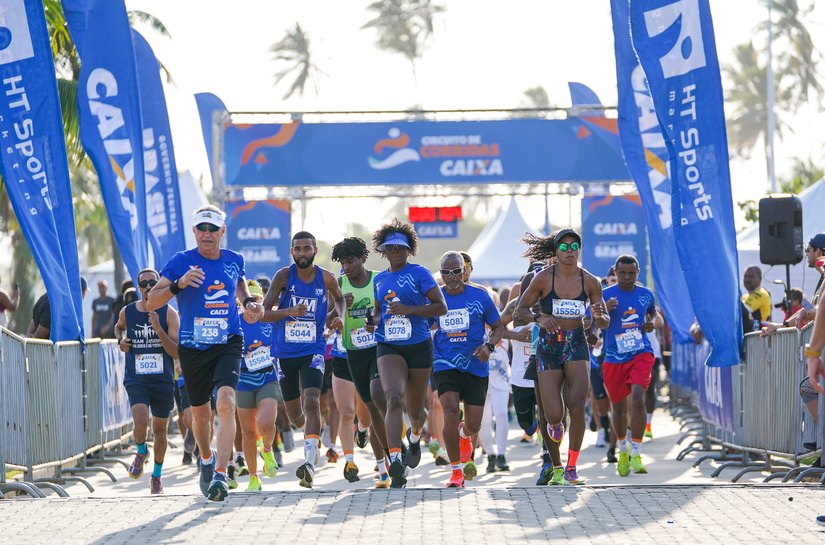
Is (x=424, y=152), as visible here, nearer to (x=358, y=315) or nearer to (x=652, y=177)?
(x=652, y=177)

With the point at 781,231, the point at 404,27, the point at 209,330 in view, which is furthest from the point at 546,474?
the point at 404,27

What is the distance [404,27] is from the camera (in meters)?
77.9

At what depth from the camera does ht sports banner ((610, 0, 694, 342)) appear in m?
18.7

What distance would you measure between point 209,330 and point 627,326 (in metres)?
5.20

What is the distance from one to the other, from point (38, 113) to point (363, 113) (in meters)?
16.5

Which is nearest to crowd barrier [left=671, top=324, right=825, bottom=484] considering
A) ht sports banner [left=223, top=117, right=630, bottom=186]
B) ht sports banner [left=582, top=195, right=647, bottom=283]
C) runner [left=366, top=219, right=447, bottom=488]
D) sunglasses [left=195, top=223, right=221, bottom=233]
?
runner [left=366, top=219, right=447, bottom=488]

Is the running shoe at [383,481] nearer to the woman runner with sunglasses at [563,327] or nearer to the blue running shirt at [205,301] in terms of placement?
the woman runner with sunglasses at [563,327]

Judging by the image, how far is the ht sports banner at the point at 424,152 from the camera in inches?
1182

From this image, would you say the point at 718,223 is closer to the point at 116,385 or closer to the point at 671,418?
the point at 116,385

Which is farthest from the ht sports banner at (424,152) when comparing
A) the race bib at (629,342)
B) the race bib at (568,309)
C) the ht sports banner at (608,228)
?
the race bib at (568,309)

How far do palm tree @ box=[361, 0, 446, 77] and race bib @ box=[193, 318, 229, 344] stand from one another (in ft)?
223

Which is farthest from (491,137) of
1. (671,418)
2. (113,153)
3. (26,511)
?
(26,511)

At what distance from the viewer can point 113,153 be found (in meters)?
17.5

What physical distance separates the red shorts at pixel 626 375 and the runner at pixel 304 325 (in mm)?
3242
